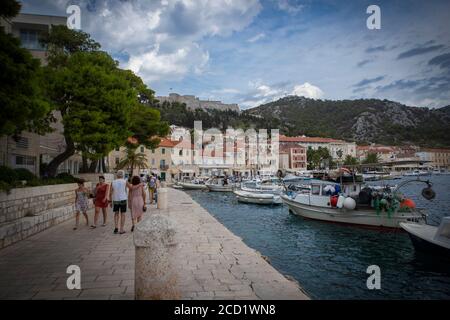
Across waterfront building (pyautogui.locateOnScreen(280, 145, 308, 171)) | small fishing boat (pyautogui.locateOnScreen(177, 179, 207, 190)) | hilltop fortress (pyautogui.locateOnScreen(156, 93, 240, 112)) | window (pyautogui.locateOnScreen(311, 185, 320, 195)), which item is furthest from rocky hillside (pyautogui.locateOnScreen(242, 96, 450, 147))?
window (pyautogui.locateOnScreen(311, 185, 320, 195))

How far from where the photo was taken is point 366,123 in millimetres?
149375

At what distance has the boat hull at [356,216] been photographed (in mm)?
16984

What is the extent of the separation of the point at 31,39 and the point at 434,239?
93.9ft

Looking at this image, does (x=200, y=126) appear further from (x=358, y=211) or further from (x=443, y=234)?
(x=443, y=234)

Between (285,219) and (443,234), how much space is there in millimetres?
12385

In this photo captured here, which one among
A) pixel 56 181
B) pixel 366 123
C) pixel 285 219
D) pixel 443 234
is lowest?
pixel 285 219

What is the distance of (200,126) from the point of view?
120 meters
